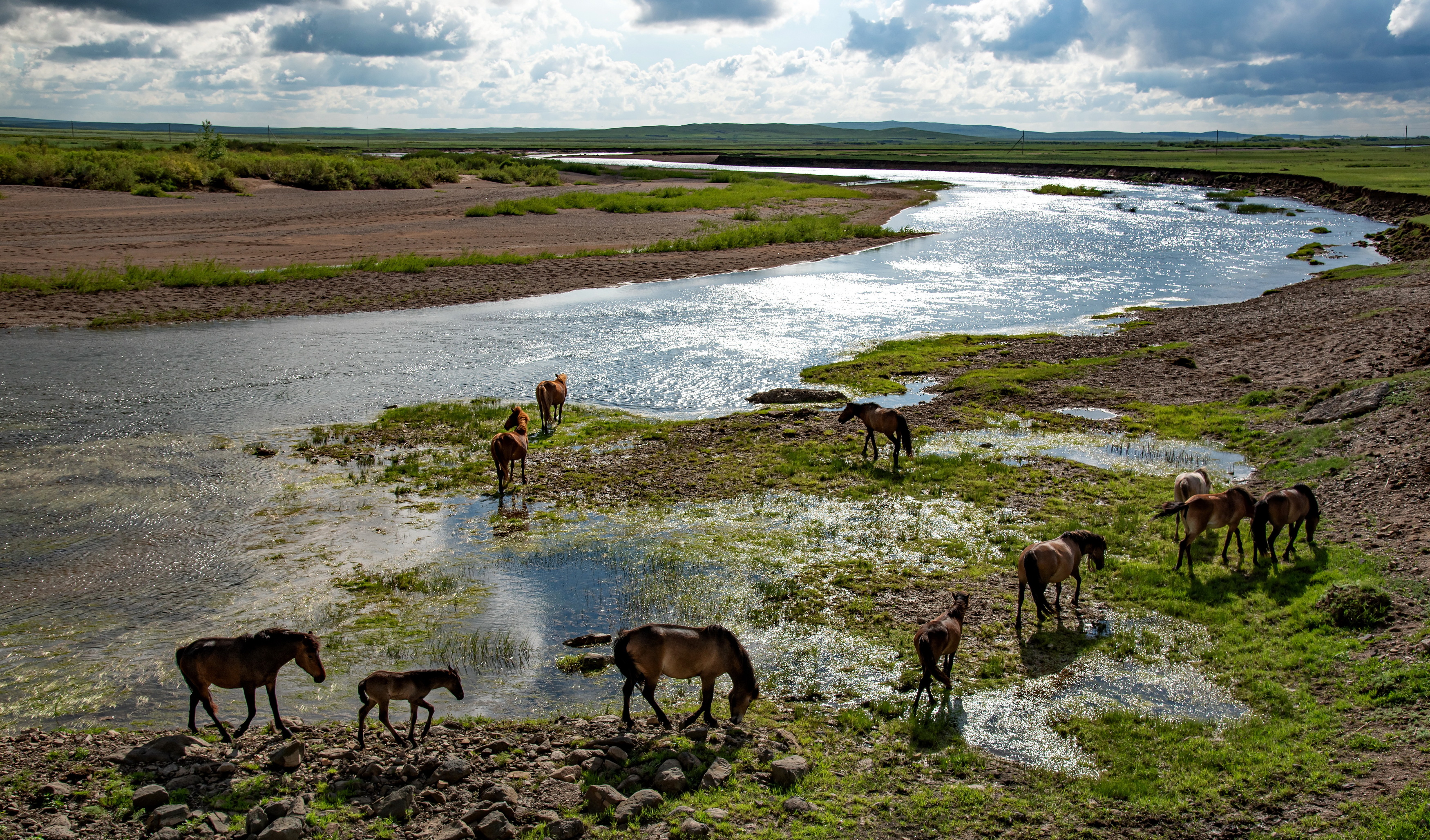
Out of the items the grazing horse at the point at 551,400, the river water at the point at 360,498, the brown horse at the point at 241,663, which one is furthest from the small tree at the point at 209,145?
the brown horse at the point at 241,663

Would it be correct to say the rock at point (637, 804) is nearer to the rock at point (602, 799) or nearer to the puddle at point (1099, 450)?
the rock at point (602, 799)

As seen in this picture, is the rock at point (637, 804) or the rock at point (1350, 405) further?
the rock at point (1350, 405)

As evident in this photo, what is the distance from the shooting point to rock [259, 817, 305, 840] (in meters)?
6.31

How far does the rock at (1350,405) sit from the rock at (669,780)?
592 inches

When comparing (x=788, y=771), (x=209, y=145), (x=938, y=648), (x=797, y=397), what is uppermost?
(x=209, y=145)

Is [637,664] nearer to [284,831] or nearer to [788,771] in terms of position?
[788,771]

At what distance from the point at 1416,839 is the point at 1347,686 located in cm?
247

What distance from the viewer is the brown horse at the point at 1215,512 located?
37.8 feet

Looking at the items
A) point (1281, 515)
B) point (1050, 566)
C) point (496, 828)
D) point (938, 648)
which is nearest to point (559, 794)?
point (496, 828)

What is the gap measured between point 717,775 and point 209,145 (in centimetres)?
8678

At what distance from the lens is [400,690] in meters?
7.82

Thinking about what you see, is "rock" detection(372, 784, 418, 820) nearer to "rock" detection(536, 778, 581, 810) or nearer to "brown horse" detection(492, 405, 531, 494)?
"rock" detection(536, 778, 581, 810)

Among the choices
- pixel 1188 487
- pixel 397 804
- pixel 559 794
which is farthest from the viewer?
pixel 1188 487

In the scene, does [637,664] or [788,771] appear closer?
[788,771]
